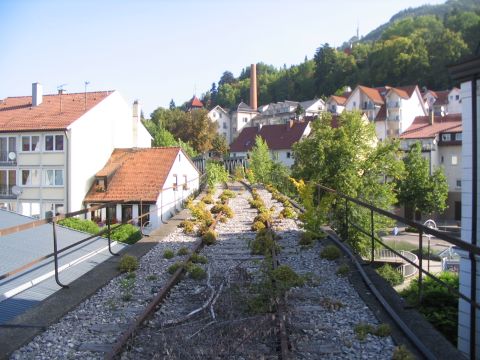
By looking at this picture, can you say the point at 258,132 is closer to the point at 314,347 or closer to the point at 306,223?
the point at 306,223

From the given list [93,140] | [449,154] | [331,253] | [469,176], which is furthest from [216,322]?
[449,154]

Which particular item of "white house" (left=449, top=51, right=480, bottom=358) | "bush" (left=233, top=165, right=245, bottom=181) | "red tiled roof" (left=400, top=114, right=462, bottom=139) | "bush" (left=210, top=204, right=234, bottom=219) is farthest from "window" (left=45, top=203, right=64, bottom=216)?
"red tiled roof" (left=400, top=114, right=462, bottom=139)

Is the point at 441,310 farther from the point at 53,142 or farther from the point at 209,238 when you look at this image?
the point at 53,142

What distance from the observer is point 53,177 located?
109 ft

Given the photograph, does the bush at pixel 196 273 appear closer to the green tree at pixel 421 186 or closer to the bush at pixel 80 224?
the bush at pixel 80 224

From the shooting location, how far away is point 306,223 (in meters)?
11.0

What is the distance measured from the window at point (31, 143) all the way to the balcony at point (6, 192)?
3.34 meters

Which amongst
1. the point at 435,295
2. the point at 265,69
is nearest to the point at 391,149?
the point at 435,295

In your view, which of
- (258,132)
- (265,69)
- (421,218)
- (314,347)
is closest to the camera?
(314,347)

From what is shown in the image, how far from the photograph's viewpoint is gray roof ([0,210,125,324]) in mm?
6516

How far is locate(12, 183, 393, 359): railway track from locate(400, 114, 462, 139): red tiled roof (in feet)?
158

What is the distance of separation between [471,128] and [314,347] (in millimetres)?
4423

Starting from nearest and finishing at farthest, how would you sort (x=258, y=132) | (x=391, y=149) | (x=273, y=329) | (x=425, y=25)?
(x=273, y=329) < (x=391, y=149) < (x=258, y=132) < (x=425, y=25)

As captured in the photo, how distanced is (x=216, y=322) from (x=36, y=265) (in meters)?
4.79
